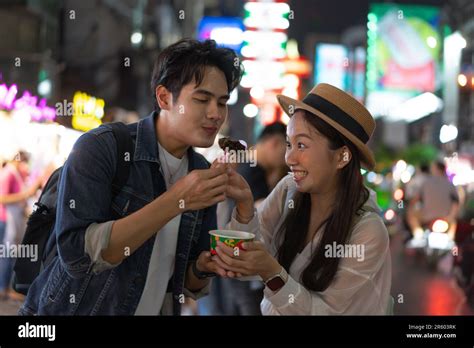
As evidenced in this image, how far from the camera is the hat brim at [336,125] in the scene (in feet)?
6.18

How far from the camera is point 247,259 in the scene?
1.73 m

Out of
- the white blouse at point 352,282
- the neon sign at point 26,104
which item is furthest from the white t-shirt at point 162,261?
the neon sign at point 26,104

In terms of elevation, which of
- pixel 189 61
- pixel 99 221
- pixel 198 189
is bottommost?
pixel 99 221

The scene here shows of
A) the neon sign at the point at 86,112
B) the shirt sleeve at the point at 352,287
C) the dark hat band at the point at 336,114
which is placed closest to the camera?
the shirt sleeve at the point at 352,287

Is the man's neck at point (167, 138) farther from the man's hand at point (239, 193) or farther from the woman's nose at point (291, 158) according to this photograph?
the woman's nose at point (291, 158)

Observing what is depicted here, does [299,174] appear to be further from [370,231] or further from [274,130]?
[274,130]

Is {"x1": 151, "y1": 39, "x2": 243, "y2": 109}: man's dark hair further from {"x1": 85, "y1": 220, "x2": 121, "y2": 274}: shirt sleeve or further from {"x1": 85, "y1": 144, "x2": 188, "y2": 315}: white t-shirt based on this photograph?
{"x1": 85, "y1": 220, "x2": 121, "y2": 274}: shirt sleeve

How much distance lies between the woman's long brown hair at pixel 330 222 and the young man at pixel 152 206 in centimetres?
24

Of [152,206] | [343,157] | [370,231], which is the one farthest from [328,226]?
[152,206]

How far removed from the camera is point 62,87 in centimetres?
1218

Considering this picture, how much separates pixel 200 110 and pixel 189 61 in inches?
6.8
